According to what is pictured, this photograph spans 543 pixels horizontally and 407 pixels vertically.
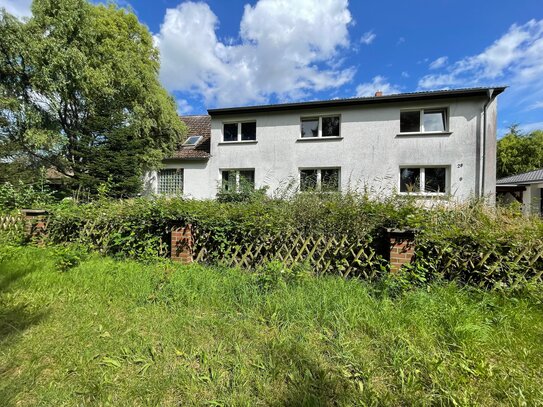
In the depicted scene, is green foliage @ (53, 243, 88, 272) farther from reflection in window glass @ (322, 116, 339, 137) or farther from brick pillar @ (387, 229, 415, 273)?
reflection in window glass @ (322, 116, 339, 137)

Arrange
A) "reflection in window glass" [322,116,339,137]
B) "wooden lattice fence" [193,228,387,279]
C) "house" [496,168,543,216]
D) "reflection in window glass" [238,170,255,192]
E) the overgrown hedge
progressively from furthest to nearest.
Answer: "house" [496,168,543,216]
"reflection in window glass" [322,116,339,137]
"reflection in window glass" [238,170,255,192]
"wooden lattice fence" [193,228,387,279]
the overgrown hedge

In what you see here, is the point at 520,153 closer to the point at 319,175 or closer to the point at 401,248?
Answer: the point at 319,175

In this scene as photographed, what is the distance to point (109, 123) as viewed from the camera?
13.4 meters

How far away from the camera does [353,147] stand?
12.5 meters

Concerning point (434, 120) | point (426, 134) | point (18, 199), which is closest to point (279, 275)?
point (18, 199)

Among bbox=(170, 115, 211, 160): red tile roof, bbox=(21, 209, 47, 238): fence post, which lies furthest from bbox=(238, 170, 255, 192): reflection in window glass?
bbox=(21, 209, 47, 238): fence post

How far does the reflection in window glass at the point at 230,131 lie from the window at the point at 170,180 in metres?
3.13

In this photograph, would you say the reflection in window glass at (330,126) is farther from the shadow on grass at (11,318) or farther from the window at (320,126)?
the shadow on grass at (11,318)

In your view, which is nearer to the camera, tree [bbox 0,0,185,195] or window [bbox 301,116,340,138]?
tree [bbox 0,0,185,195]

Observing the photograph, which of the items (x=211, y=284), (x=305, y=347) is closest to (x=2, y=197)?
(x=211, y=284)

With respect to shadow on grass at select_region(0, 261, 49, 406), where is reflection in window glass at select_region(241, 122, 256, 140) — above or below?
above

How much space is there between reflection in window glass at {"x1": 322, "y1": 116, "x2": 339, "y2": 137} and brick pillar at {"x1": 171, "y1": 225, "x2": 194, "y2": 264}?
34.1 feet

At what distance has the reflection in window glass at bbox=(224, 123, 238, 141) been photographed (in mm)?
14242

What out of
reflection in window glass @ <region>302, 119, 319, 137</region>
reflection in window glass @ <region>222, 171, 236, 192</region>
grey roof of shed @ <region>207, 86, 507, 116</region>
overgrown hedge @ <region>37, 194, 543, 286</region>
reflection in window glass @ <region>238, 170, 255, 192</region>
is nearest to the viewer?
overgrown hedge @ <region>37, 194, 543, 286</region>
